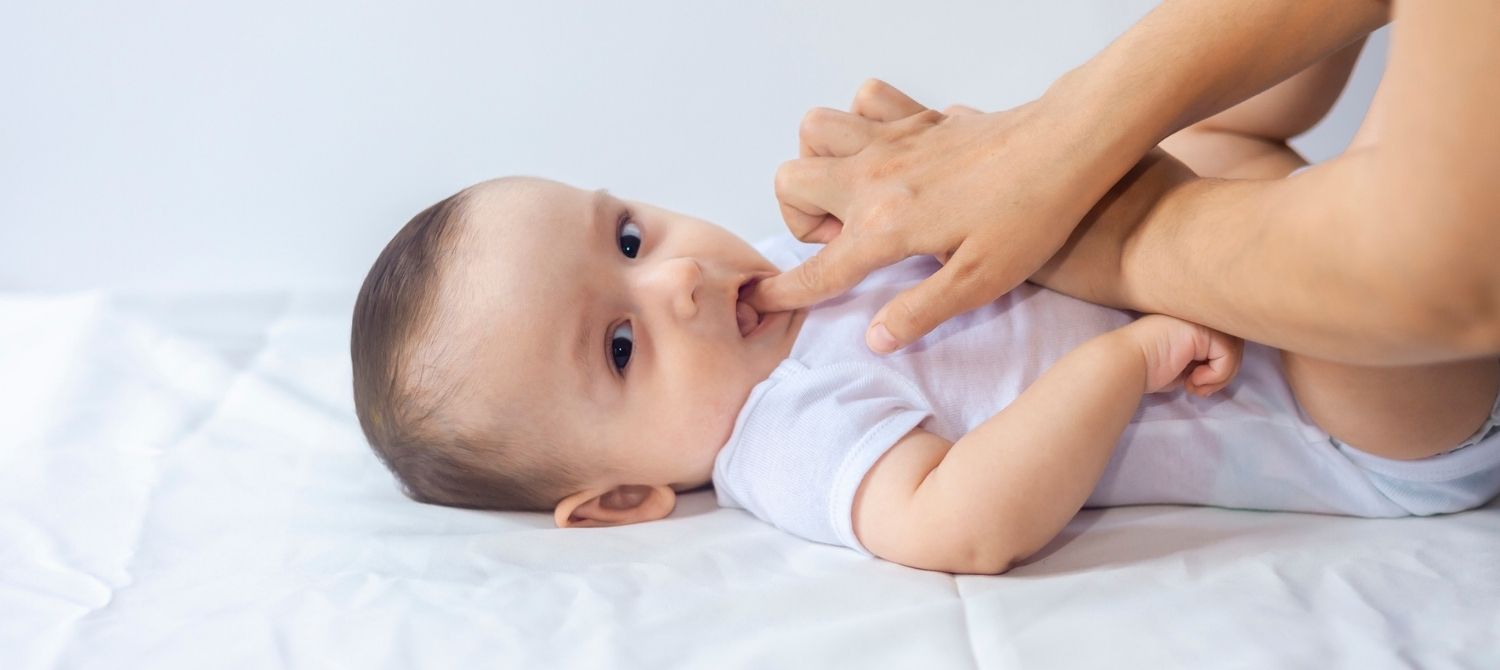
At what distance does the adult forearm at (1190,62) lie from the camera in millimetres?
993

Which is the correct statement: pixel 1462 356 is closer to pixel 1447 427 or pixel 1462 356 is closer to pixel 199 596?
pixel 1447 427

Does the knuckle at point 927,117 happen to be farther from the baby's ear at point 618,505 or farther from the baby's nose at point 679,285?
the baby's ear at point 618,505

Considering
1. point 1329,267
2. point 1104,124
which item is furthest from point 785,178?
point 1329,267

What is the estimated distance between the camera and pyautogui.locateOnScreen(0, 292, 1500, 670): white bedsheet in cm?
93

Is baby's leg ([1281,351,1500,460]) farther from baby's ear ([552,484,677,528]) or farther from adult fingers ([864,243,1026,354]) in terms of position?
baby's ear ([552,484,677,528])

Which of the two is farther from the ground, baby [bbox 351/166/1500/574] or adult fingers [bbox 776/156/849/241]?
adult fingers [bbox 776/156/849/241]

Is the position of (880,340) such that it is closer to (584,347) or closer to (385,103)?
(584,347)

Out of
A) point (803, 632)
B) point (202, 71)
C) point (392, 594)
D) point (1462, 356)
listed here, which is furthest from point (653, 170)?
point (1462, 356)

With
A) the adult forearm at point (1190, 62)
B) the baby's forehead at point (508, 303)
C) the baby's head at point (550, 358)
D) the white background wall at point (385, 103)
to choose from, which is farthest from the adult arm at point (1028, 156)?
the white background wall at point (385, 103)

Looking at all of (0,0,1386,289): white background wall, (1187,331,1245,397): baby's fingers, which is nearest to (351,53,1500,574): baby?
(1187,331,1245,397): baby's fingers

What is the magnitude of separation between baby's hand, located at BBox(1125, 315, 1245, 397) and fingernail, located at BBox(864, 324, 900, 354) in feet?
0.72

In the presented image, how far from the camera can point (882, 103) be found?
1.30m

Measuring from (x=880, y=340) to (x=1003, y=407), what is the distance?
16 centimetres

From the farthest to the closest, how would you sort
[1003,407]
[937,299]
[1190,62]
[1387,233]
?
[1003,407]
[937,299]
[1190,62]
[1387,233]
